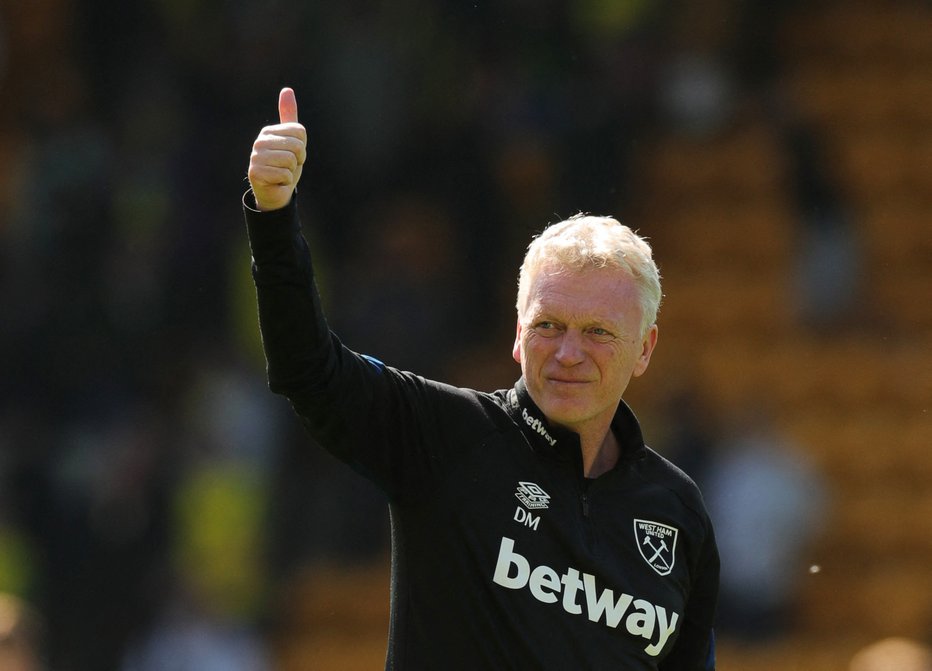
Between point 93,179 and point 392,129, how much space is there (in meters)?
2.01

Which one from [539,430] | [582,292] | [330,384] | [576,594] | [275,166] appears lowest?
[576,594]

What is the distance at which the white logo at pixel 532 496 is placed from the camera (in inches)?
113

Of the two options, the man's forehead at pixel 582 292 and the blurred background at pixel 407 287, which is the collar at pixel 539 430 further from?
the blurred background at pixel 407 287

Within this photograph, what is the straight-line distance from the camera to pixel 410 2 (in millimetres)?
10945

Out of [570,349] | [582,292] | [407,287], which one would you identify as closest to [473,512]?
[570,349]

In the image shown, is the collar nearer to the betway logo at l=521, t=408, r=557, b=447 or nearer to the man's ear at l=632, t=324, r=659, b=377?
the betway logo at l=521, t=408, r=557, b=447

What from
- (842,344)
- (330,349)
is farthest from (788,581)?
(330,349)

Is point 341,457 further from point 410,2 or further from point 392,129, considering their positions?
point 410,2

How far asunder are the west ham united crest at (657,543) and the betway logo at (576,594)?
0.32 ft

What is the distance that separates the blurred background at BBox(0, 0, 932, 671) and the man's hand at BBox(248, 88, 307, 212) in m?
6.08

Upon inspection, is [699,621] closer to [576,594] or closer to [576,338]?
[576,594]

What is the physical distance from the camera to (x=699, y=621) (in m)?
3.20

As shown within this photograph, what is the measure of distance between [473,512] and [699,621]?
0.66 meters

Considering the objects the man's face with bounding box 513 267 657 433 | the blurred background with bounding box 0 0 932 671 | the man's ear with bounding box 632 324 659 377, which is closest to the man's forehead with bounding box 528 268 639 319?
the man's face with bounding box 513 267 657 433
